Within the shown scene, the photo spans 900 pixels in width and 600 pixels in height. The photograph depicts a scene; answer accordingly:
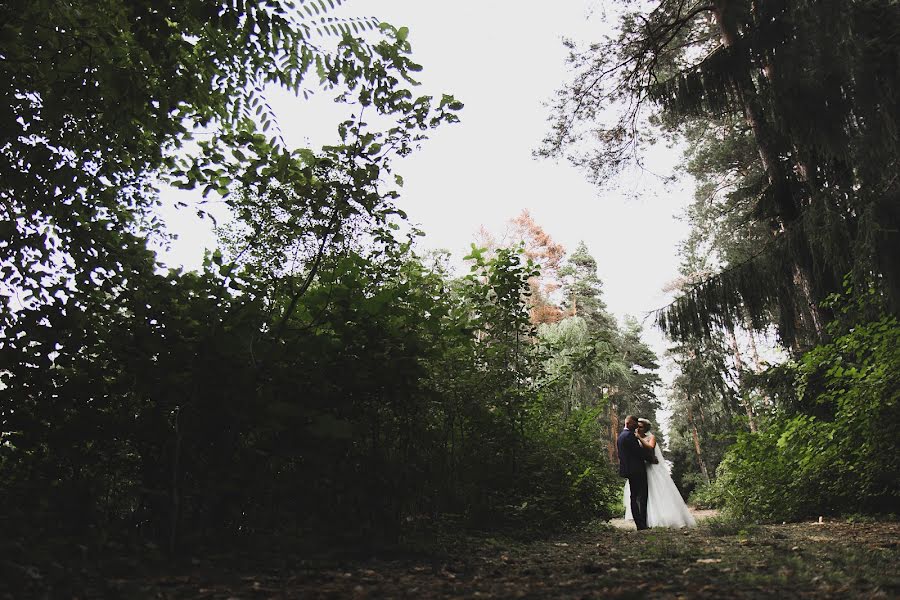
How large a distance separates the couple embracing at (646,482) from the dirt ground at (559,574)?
3.27 meters

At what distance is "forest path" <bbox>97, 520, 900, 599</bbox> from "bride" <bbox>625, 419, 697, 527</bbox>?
3784mm

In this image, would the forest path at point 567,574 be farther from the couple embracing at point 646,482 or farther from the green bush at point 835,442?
the couple embracing at point 646,482

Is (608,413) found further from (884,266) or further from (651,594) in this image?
(651,594)

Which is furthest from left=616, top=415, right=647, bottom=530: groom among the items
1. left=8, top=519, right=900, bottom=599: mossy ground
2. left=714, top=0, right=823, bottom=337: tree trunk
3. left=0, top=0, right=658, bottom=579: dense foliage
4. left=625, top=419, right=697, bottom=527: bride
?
left=0, top=0, right=658, bottom=579: dense foliage

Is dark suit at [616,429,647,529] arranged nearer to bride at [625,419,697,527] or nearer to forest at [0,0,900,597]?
bride at [625,419,697,527]

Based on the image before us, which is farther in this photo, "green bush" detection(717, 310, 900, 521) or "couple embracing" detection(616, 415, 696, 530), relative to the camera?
"couple embracing" detection(616, 415, 696, 530)

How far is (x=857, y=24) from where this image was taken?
5.04m

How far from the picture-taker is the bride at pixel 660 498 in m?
7.93

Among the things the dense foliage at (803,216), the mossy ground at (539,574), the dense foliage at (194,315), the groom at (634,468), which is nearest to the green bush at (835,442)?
the dense foliage at (803,216)

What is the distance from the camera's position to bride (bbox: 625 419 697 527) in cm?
793

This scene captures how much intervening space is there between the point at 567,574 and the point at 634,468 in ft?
16.0

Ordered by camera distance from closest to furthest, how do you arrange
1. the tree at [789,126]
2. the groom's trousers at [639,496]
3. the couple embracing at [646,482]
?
the tree at [789,126] < the groom's trousers at [639,496] < the couple embracing at [646,482]

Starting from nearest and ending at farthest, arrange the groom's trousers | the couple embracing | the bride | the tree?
the tree
the groom's trousers
the couple embracing
the bride

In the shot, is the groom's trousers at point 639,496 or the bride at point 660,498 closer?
the groom's trousers at point 639,496
